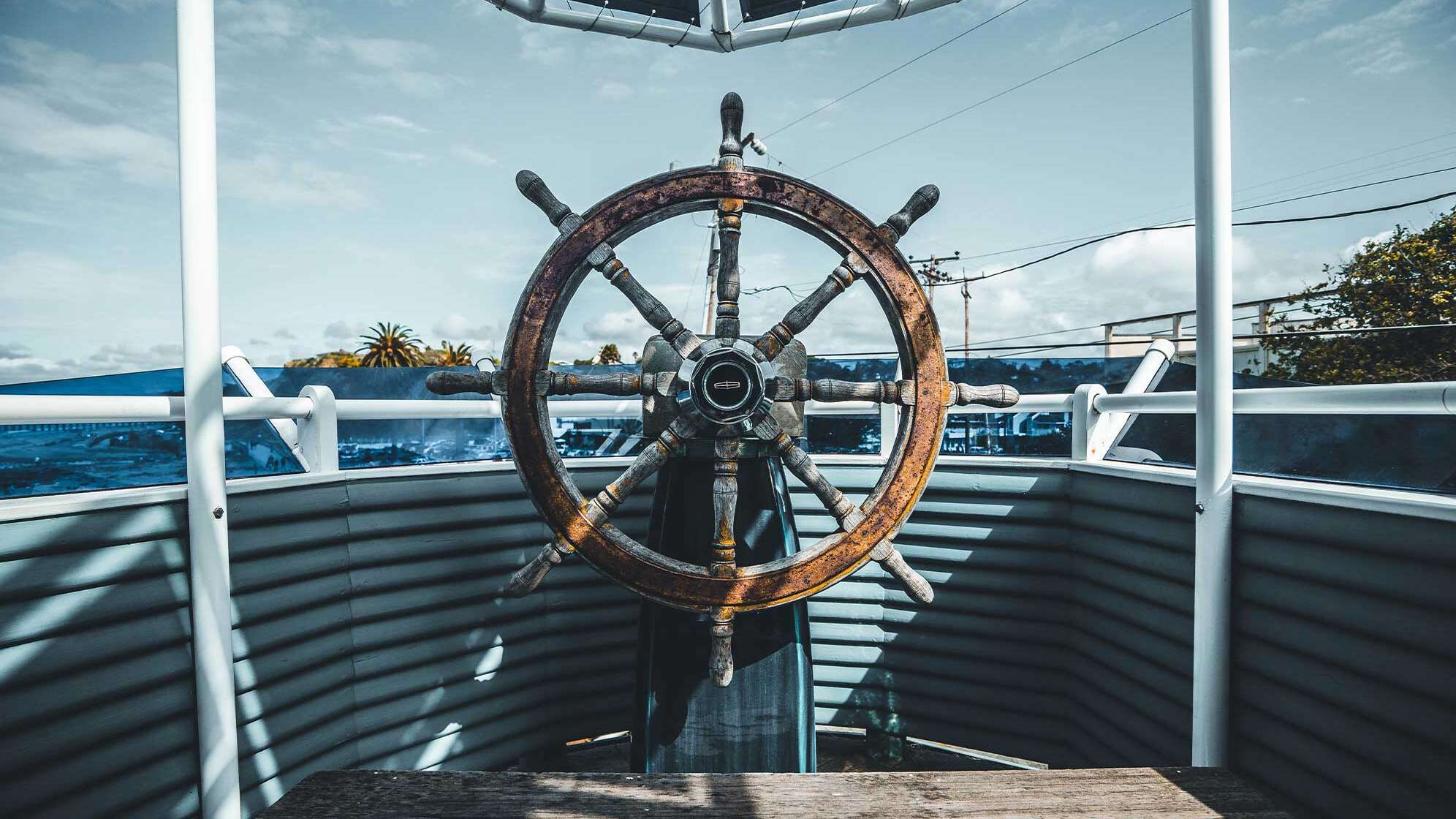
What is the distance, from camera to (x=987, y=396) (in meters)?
1.32

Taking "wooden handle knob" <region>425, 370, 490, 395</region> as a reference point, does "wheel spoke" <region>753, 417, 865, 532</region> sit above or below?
below

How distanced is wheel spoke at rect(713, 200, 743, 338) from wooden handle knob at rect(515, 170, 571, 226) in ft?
0.95

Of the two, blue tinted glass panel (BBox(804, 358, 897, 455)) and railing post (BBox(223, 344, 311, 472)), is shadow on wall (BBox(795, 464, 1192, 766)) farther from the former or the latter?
railing post (BBox(223, 344, 311, 472))

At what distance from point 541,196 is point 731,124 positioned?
1.25 ft

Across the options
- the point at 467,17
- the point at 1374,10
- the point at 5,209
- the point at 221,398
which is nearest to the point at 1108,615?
the point at 221,398

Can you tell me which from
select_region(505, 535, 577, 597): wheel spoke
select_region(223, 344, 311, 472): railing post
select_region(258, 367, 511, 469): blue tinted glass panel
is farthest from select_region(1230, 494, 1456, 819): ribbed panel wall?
select_region(223, 344, 311, 472): railing post

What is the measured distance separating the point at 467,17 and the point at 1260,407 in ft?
10.1

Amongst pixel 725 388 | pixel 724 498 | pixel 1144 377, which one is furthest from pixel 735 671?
pixel 1144 377

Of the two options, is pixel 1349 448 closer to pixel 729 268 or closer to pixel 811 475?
pixel 811 475

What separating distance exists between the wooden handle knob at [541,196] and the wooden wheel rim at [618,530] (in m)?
0.07

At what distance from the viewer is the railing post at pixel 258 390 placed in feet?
5.56

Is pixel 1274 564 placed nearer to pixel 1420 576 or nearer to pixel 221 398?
pixel 1420 576

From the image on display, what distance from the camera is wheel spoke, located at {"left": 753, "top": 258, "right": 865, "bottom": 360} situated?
1.29 m

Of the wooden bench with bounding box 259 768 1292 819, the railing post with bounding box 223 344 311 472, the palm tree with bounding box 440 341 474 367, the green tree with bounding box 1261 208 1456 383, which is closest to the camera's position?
the wooden bench with bounding box 259 768 1292 819
